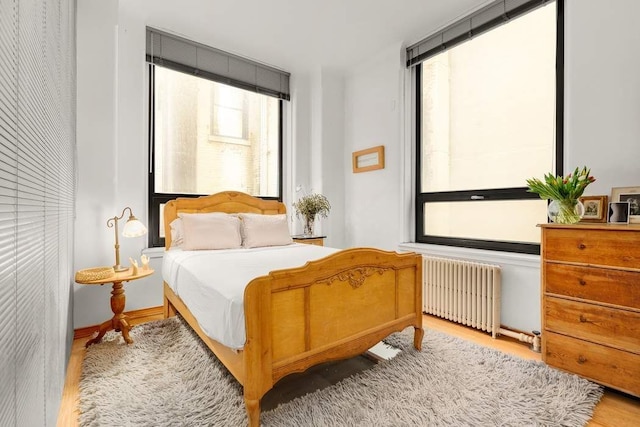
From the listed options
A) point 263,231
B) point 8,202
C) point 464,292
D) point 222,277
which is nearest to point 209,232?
point 263,231

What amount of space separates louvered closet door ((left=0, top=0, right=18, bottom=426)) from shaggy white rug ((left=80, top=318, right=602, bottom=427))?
101 cm

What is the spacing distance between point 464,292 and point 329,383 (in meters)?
1.53

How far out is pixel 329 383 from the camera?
1.88 meters

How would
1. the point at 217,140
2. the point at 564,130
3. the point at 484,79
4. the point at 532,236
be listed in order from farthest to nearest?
the point at 217,140
the point at 484,79
the point at 532,236
the point at 564,130

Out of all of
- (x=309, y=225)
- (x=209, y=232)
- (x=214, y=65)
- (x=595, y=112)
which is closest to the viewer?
(x=595, y=112)

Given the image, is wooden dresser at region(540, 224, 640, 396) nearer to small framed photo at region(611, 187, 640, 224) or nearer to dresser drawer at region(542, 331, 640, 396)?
dresser drawer at region(542, 331, 640, 396)

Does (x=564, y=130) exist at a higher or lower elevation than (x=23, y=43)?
higher

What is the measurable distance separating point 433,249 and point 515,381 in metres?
1.44

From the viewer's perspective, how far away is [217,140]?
12.3 feet

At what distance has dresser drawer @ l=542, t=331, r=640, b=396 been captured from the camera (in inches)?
66.6

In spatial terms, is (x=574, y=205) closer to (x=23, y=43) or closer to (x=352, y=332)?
(x=352, y=332)

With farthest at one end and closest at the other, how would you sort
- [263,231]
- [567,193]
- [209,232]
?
[263,231] < [209,232] < [567,193]

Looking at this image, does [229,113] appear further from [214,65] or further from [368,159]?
[368,159]

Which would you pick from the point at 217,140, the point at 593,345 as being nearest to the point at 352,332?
the point at 593,345
